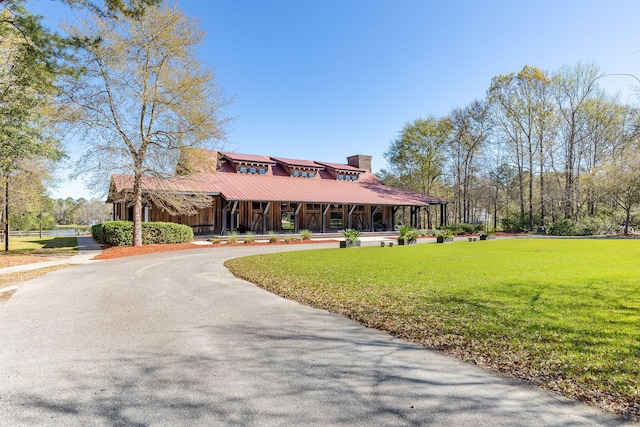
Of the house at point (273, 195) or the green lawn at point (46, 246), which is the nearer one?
the green lawn at point (46, 246)

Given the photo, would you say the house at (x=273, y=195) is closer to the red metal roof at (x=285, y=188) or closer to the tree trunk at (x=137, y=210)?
the red metal roof at (x=285, y=188)

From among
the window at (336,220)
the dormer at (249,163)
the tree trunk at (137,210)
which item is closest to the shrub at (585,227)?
the window at (336,220)

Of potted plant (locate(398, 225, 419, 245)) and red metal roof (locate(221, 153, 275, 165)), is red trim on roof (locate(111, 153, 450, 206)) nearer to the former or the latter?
red metal roof (locate(221, 153, 275, 165))

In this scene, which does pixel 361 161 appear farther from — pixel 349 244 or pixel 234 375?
pixel 234 375

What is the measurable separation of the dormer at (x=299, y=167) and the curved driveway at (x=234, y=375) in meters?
26.9

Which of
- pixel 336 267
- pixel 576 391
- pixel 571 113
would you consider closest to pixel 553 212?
pixel 571 113

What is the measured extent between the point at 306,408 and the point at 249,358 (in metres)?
1.29

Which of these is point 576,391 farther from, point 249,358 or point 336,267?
point 336,267

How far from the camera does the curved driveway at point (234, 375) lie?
282 cm

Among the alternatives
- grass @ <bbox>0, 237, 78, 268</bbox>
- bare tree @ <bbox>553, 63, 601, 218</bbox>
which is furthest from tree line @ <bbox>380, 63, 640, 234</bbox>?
grass @ <bbox>0, 237, 78, 268</bbox>

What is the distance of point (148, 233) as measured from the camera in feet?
63.4

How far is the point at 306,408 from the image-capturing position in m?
2.92

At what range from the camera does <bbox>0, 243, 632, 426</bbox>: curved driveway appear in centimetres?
282

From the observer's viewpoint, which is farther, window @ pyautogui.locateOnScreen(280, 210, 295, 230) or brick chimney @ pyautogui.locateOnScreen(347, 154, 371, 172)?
brick chimney @ pyautogui.locateOnScreen(347, 154, 371, 172)
